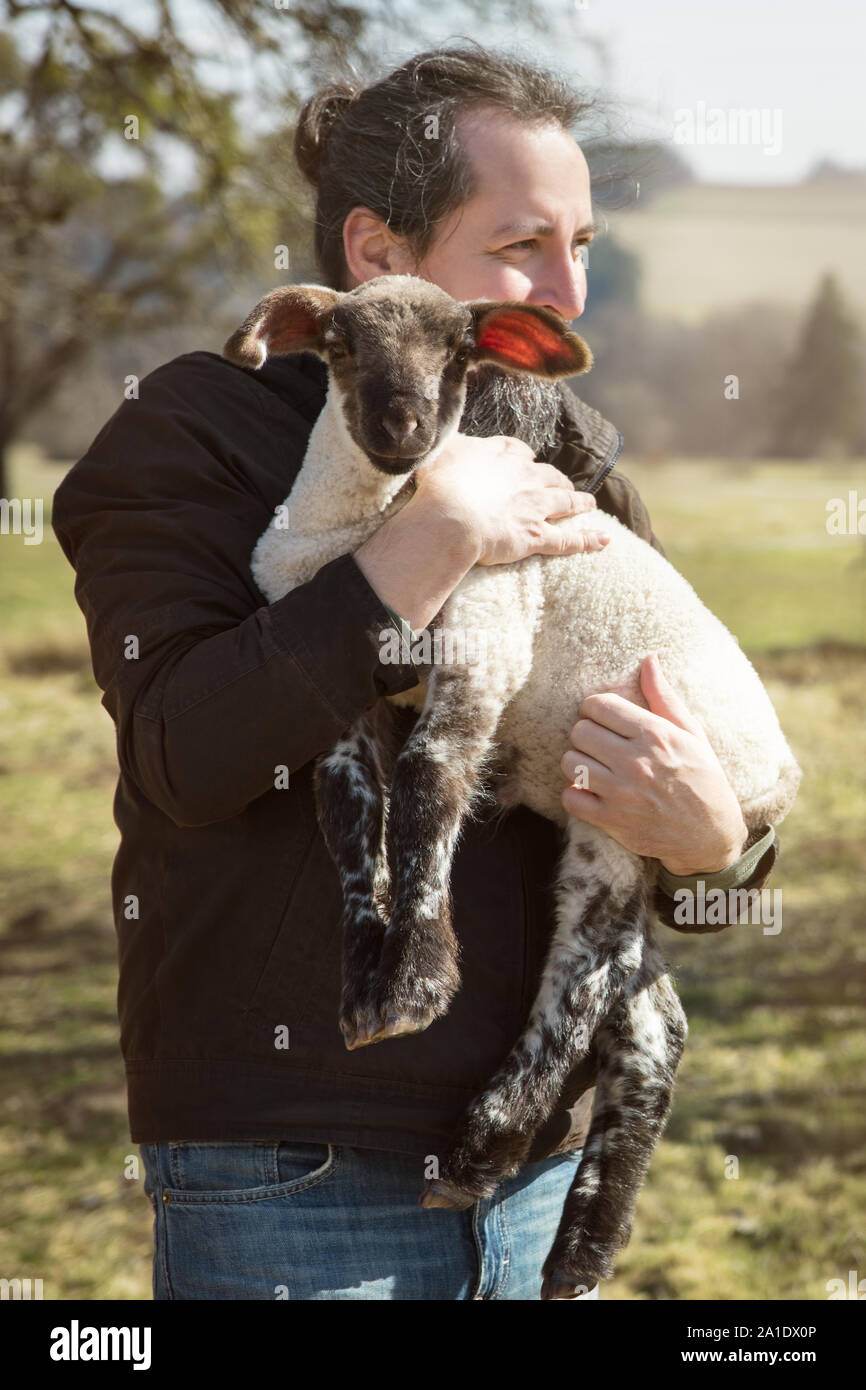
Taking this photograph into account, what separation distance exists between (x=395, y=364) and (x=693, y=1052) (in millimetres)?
5585

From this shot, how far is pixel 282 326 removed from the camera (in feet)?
8.22

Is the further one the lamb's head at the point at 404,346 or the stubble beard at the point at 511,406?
the stubble beard at the point at 511,406

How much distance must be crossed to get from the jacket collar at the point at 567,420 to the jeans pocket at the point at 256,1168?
4.76 feet

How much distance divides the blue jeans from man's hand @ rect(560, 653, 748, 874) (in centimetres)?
75

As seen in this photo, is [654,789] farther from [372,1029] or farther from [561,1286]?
[561,1286]

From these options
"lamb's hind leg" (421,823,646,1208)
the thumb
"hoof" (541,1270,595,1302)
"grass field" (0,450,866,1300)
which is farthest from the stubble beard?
"grass field" (0,450,866,1300)

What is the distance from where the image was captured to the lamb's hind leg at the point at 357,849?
2146mm

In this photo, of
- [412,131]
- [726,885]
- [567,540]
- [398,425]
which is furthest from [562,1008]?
[412,131]

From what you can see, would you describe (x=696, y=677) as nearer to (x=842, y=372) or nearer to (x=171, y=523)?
(x=171, y=523)

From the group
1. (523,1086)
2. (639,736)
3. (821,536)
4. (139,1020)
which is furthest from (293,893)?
(821,536)

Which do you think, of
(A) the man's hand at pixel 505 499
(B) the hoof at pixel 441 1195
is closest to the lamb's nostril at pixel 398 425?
(A) the man's hand at pixel 505 499

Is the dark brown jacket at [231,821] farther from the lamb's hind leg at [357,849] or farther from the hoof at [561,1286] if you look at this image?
the hoof at [561,1286]

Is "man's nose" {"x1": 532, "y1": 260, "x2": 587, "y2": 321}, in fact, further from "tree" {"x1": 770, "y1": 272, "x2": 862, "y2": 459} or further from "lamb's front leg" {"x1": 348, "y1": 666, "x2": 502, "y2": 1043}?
"tree" {"x1": 770, "y1": 272, "x2": 862, "y2": 459}

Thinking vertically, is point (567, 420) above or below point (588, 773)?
above
